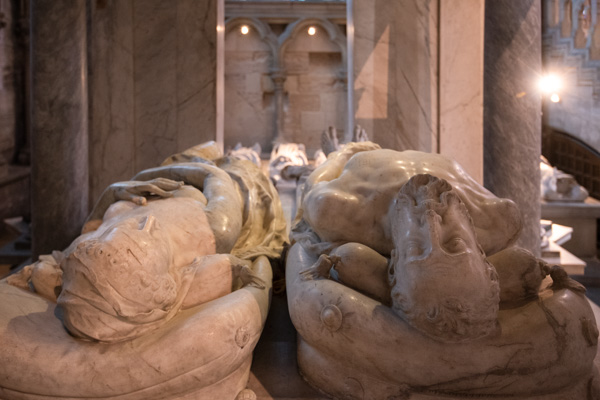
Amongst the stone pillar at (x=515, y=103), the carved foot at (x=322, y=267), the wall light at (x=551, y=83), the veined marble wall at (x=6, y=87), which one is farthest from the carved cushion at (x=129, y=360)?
the wall light at (x=551, y=83)

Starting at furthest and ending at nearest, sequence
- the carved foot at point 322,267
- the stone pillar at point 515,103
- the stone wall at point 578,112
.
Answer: the stone wall at point 578,112 < the stone pillar at point 515,103 < the carved foot at point 322,267

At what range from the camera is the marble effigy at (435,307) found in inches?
81.0

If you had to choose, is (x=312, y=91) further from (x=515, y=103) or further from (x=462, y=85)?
(x=515, y=103)

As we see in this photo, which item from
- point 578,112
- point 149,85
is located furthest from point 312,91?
point 149,85

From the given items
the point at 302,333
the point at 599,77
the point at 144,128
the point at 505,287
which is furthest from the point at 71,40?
the point at 599,77

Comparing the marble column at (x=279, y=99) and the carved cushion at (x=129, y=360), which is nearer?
the carved cushion at (x=129, y=360)

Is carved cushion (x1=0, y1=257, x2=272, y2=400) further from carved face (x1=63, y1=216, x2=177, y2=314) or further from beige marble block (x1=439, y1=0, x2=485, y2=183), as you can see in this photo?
beige marble block (x1=439, y1=0, x2=485, y2=183)

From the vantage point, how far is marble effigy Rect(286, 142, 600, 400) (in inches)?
81.0

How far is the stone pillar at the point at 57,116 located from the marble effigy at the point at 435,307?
3.49 m

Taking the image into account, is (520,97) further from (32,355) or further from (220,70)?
(32,355)

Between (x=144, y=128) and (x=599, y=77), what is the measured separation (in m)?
8.37

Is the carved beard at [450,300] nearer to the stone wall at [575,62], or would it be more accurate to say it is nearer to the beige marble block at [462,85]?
the beige marble block at [462,85]

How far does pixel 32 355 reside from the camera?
2.12 meters

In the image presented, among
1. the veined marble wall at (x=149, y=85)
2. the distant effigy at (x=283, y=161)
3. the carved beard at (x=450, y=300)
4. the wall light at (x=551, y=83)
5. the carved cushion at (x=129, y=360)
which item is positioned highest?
the wall light at (x=551, y=83)
